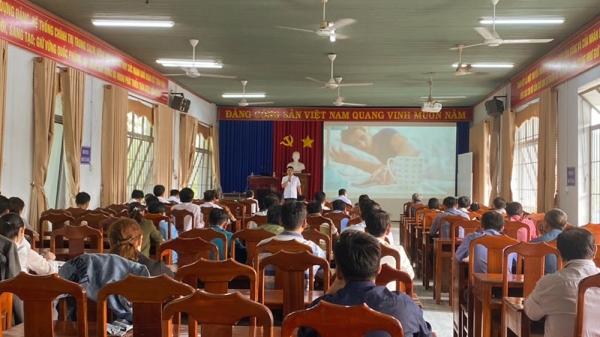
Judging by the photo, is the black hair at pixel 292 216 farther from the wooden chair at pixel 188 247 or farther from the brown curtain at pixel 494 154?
the brown curtain at pixel 494 154

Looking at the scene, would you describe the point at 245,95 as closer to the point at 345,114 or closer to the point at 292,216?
the point at 345,114

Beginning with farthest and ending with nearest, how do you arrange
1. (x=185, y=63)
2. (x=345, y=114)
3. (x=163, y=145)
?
(x=345, y=114) < (x=163, y=145) < (x=185, y=63)

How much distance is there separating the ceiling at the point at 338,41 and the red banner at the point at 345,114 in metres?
3.28

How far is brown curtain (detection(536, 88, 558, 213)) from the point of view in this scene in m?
9.80

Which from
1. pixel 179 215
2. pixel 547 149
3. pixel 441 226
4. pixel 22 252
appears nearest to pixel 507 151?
pixel 547 149

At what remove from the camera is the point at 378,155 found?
18.1m

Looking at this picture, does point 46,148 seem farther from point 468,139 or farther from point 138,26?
point 468,139

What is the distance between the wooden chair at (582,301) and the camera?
2.60 m

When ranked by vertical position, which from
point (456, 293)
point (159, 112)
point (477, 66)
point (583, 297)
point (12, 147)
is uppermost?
point (477, 66)

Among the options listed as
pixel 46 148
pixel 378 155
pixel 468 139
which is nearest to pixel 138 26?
pixel 46 148

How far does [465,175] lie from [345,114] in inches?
155

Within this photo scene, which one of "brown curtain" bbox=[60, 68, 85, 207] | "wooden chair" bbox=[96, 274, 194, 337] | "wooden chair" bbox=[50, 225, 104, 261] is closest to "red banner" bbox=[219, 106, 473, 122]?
"brown curtain" bbox=[60, 68, 85, 207]

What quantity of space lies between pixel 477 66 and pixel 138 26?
6.23 m

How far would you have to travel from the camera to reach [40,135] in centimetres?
815
